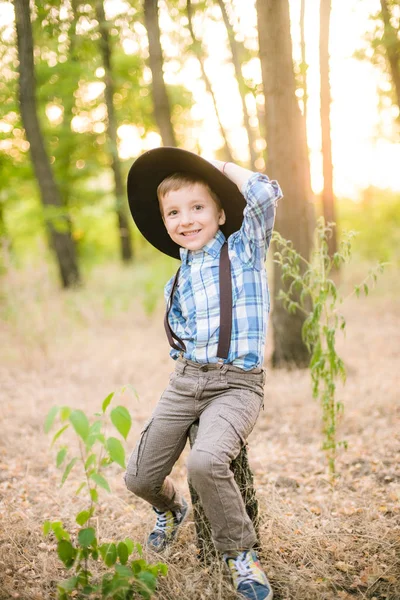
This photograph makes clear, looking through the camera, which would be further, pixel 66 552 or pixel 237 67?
pixel 237 67

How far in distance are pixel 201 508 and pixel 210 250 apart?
1.26 m

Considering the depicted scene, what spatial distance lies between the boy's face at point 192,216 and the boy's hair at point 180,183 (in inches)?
0.6

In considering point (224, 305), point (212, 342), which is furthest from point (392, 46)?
point (212, 342)

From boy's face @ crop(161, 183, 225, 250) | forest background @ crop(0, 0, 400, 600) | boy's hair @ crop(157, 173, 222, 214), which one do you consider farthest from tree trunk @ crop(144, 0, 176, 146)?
boy's face @ crop(161, 183, 225, 250)

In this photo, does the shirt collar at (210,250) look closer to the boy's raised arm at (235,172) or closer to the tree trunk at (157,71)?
the boy's raised arm at (235,172)

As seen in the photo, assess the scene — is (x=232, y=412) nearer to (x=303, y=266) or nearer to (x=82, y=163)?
(x=303, y=266)

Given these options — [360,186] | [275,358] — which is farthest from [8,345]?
[360,186]

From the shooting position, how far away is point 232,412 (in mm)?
2246

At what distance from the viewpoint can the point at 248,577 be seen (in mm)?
2125

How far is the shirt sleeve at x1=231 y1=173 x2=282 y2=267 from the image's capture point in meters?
2.38

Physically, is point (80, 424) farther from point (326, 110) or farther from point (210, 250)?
point (326, 110)

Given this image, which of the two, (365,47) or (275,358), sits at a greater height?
(365,47)

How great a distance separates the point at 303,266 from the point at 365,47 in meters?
4.57

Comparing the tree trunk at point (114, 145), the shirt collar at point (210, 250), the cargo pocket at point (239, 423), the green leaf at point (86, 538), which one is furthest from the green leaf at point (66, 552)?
the tree trunk at point (114, 145)
